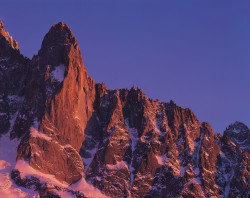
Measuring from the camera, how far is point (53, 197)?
199 m

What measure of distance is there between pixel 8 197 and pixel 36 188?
420 inches

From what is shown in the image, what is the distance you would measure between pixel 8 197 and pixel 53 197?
1584cm

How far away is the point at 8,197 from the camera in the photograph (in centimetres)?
19462

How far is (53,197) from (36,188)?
7070 millimetres

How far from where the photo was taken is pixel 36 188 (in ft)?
656
